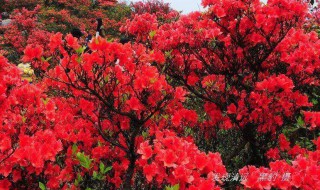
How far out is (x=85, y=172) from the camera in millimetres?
3318

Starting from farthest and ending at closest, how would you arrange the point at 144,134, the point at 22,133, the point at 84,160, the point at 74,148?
1. the point at 144,134
2. the point at 74,148
3. the point at 84,160
4. the point at 22,133

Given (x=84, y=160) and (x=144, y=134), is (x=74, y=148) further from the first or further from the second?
(x=144, y=134)

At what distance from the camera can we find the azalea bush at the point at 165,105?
2426 mm

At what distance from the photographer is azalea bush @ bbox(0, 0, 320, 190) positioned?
95.5 inches

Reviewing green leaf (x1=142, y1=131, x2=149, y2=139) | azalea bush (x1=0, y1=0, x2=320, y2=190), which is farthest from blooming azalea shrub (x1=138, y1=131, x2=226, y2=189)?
green leaf (x1=142, y1=131, x2=149, y2=139)

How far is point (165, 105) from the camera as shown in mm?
3064

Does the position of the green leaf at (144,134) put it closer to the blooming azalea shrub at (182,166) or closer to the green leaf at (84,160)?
the green leaf at (84,160)

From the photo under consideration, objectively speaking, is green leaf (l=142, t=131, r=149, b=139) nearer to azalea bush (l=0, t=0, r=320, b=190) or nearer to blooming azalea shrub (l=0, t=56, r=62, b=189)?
azalea bush (l=0, t=0, r=320, b=190)

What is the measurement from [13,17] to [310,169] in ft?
50.7

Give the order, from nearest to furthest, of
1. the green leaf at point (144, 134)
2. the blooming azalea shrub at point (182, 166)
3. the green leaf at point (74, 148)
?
1. the blooming azalea shrub at point (182, 166)
2. the green leaf at point (74, 148)
3. the green leaf at point (144, 134)

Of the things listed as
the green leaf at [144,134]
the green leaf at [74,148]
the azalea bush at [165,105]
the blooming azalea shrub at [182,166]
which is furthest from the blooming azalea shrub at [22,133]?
the green leaf at [144,134]

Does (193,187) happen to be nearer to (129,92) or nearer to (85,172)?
(129,92)

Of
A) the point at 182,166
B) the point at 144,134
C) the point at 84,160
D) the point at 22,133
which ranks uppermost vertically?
the point at 144,134

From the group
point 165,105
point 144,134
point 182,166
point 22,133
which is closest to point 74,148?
point 22,133
